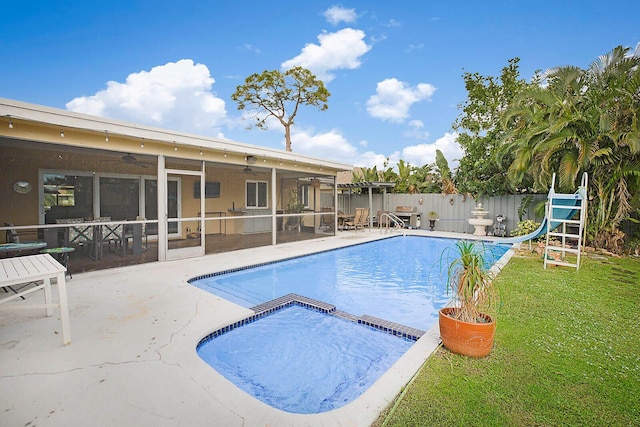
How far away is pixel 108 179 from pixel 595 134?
13199 millimetres

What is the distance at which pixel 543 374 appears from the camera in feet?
9.44

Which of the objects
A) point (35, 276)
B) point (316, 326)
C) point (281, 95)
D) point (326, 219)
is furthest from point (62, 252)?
point (281, 95)

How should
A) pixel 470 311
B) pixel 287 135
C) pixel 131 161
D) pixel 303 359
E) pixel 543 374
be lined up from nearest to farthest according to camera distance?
pixel 543 374
pixel 470 311
pixel 303 359
pixel 131 161
pixel 287 135

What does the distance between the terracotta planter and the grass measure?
0.29 ft

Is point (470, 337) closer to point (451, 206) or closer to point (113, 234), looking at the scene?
point (113, 234)

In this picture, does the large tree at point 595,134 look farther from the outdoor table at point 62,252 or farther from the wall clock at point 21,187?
the wall clock at point 21,187

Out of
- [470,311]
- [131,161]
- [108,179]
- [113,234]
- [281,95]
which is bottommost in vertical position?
[470,311]

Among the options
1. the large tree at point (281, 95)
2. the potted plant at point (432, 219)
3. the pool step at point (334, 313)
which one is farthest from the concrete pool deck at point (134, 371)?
the large tree at point (281, 95)

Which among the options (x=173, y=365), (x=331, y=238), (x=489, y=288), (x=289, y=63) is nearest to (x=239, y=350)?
(x=173, y=365)

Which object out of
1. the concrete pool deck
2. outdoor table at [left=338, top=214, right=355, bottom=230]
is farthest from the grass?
outdoor table at [left=338, top=214, right=355, bottom=230]

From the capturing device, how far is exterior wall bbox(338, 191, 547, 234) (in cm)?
1357

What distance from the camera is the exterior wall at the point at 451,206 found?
13570 mm

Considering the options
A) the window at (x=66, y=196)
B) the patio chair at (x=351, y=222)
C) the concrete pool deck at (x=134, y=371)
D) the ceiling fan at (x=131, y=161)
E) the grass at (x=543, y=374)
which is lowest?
the concrete pool deck at (x=134, y=371)

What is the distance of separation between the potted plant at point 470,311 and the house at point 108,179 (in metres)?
6.63
